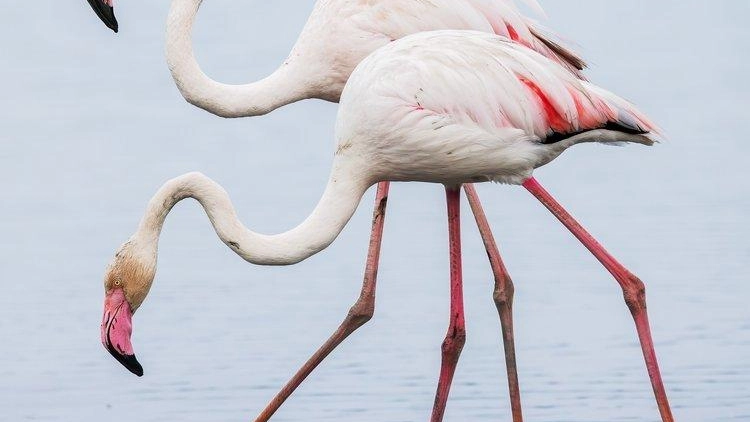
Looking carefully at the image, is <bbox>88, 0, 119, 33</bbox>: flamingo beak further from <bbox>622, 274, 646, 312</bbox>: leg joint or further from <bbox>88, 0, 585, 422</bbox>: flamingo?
<bbox>622, 274, 646, 312</bbox>: leg joint

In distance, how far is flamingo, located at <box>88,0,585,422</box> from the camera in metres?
8.25

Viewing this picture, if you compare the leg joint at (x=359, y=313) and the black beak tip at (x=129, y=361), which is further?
the leg joint at (x=359, y=313)

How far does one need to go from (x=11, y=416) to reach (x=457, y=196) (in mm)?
2243

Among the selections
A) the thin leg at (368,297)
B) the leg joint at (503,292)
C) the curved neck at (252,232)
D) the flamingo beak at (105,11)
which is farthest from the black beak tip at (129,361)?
the leg joint at (503,292)

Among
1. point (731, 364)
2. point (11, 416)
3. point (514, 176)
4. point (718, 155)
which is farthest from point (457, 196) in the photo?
point (718, 155)

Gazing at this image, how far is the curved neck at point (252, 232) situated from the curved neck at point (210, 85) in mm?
944

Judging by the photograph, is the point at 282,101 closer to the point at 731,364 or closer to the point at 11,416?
the point at 11,416

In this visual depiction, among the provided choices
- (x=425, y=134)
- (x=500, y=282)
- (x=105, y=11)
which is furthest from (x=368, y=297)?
(x=105, y=11)

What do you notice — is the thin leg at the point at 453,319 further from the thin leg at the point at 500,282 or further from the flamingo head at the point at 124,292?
the flamingo head at the point at 124,292

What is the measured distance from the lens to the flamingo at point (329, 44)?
825 centimetres

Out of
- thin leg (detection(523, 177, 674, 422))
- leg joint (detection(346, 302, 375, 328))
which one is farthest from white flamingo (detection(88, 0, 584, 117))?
leg joint (detection(346, 302, 375, 328))

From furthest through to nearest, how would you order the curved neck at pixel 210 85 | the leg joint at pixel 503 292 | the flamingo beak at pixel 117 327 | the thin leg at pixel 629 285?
1. the leg joint at pixel 503 292
2. the curved neck at pixel 210 85
3. the thin leg at pixel 629 285
4. the flamingo beak at pixel 117 327

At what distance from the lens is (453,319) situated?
27.9 feet

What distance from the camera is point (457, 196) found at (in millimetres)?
8320
